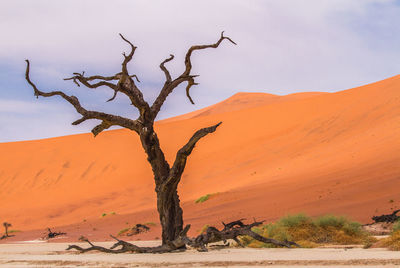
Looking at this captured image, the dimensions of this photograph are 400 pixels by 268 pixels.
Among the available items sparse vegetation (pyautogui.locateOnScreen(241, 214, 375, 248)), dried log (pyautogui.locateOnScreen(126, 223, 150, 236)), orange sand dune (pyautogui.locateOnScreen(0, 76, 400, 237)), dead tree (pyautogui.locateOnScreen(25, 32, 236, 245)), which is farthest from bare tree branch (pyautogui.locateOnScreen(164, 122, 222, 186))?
dried log (pyautogui.locateOnScreen(126, 223, 150, 236))

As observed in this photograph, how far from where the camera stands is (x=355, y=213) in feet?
62.6

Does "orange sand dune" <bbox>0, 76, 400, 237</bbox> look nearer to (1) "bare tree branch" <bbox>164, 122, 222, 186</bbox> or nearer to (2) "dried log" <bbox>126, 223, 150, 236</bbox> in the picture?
(2) "dried log" <bbox>126, 223, 150, 236</bbox>

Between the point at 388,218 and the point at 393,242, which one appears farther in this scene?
the point at 388,218

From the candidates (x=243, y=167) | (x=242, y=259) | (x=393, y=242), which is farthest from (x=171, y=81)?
(x=243, y=167)

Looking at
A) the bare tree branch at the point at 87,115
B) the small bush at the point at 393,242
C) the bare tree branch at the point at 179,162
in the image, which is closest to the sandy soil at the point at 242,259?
the small bush at the point at 393,242

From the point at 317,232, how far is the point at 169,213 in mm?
3854

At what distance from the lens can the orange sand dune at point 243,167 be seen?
77.4ft

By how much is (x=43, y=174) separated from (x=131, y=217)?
1106 inches

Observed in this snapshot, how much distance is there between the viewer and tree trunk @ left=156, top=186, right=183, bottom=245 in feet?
40.7

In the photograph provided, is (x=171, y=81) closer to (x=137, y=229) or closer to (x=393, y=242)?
(x=393, y=242)

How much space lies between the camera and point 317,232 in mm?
14070

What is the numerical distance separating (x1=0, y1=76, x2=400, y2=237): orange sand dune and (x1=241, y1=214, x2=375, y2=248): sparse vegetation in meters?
4.32

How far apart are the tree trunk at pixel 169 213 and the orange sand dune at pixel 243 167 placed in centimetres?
806

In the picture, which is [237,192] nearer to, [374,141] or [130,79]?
[374,141]
